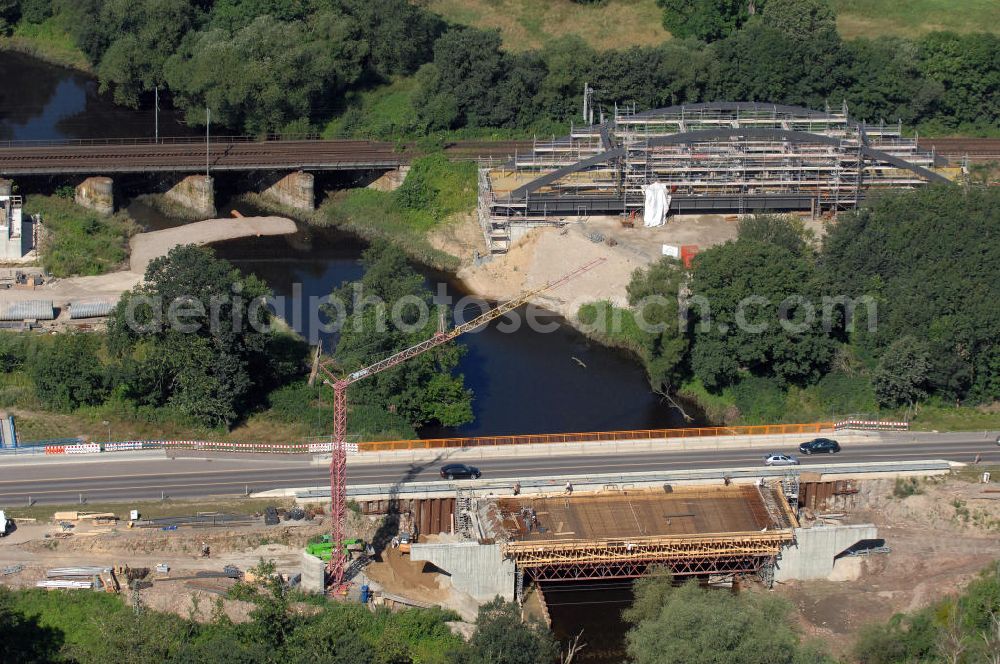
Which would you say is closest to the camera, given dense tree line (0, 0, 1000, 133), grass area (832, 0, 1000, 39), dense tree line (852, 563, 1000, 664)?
dense tree line (852, 563, 1000, 664)

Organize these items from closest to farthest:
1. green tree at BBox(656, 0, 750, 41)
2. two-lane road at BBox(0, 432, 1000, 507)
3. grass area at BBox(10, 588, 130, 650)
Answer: grass area at BBox(10, 588, 130, 650) < two-lane road at BBox(0, 432, 1000, 507) < green tree at BBox(656, 0, 750, 41)

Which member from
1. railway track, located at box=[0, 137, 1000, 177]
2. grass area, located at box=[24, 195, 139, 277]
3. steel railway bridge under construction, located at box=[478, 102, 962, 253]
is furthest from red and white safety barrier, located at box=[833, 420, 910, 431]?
grass area, located at box=[24, 195, 139, 277]

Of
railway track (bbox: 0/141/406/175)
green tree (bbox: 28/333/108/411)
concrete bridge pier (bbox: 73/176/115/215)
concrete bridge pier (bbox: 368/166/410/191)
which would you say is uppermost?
railway track (bbox: 0/141/406/175)

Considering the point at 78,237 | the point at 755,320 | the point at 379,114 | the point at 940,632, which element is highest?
the point at 379,114

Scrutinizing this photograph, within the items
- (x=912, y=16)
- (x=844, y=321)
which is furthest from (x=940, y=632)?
(x=912, y=16)

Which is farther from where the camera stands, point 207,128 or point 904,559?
point 207,128

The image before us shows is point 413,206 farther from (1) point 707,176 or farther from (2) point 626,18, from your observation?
(2) point 626,18

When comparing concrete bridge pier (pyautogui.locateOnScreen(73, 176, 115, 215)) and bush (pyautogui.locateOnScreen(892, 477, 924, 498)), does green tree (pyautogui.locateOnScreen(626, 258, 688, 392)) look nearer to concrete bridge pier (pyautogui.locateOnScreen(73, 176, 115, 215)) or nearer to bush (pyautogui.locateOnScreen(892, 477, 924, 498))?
bush (pyautogui.locateOnScreen(892, 477, 924, 498))
